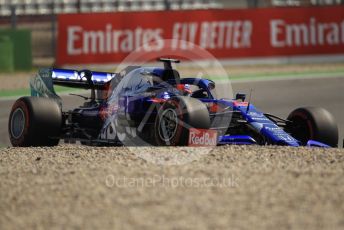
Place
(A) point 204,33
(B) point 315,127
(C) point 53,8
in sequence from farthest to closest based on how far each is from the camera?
(C) point 53,8, (A) point 204,33, (B) point 315,127

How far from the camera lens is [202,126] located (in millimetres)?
9234

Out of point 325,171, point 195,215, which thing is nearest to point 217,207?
point 195,215

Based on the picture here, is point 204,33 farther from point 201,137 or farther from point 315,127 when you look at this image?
point 201,137

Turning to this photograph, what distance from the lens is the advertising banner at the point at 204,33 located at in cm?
2286

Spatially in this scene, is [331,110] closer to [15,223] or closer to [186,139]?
[186,139]

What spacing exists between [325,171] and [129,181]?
6.13 feet

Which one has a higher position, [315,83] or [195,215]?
[195,215]

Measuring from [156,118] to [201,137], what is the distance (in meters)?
0.73

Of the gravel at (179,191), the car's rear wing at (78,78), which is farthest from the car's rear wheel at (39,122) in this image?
the gravel at (179,191)

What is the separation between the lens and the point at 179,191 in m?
6.89

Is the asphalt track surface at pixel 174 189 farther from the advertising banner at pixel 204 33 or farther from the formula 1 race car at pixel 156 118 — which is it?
the advertising banner at pixel 204 33

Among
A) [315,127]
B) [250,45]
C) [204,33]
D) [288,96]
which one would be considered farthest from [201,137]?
[250,45]

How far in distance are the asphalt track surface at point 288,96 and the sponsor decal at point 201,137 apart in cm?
473

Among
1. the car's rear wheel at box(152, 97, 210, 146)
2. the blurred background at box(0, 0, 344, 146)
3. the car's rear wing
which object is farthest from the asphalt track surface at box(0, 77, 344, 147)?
the car's rear wheel at box(152, 97, 210, 146)
